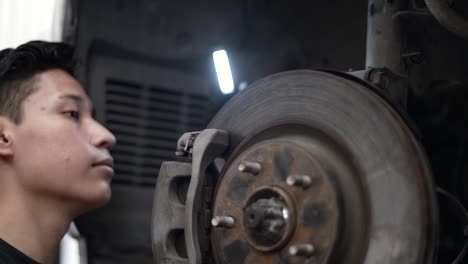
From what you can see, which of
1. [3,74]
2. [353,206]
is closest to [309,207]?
[353,206]

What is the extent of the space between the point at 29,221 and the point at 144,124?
22.9 inches

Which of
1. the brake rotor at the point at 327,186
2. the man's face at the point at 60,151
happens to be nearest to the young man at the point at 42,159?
the man's face at the point at 60,151

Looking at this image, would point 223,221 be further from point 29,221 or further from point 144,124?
point 144,124

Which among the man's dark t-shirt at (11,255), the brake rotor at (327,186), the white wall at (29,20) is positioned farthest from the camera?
the white wall at (29,20)

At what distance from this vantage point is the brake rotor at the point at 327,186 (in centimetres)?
87

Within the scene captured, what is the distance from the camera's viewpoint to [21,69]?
1.28 metres

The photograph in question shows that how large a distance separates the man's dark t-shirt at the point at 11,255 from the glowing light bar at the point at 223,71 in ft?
2.28

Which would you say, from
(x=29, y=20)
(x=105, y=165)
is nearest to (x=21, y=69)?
(x=105, y=165)

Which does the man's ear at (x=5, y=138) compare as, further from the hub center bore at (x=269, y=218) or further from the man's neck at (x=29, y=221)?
the hub center bore at (x=269, y=218)

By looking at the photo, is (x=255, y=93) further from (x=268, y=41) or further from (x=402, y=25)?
(x=268, y=41)

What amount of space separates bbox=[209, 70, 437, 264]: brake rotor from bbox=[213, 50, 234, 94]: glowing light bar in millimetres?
718

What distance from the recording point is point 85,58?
1.70 meters

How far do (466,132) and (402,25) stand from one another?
279 mm

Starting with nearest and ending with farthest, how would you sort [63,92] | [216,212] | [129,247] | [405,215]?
[405,215], [216,212], [63,92], [129,247]
